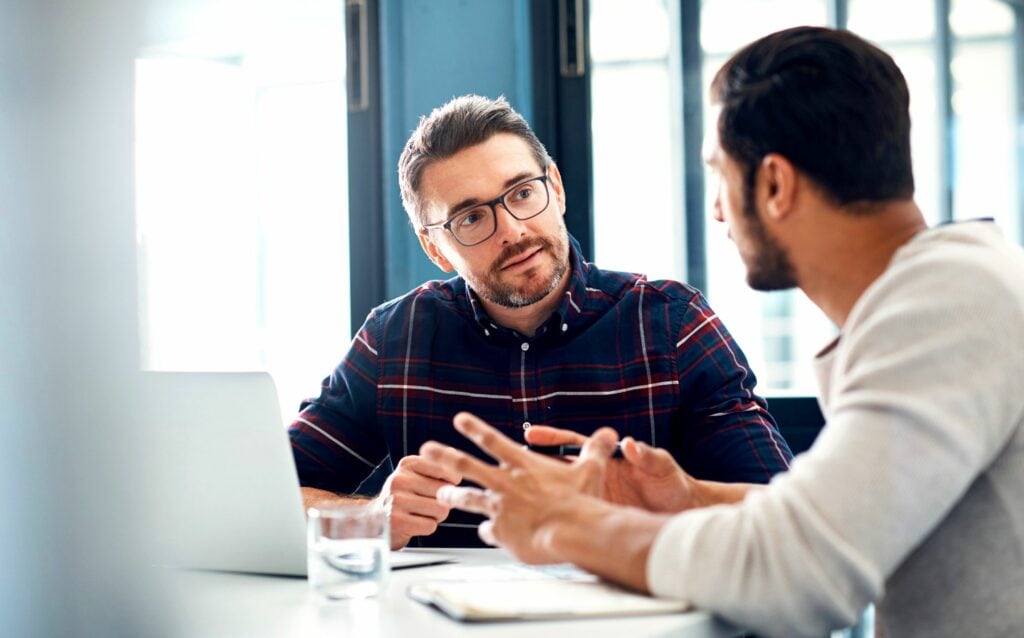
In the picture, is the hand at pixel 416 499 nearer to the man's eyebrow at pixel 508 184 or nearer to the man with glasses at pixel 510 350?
the man with glasses at pixel 510 350

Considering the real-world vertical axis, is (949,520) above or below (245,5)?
below

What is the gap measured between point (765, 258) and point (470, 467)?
1.31 feet

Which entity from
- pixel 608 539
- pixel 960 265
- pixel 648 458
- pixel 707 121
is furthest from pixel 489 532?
pixel 707 121

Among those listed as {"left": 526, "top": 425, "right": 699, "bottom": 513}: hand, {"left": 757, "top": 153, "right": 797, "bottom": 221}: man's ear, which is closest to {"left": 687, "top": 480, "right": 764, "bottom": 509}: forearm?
{"left": 526, "top": 425, "right": 699, "bottom": 513}: hand

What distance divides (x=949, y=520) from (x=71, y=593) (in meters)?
0.75

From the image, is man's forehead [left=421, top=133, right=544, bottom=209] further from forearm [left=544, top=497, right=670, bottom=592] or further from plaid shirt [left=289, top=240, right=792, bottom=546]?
forearm [left=544, top=497, right=670, bottom=592]

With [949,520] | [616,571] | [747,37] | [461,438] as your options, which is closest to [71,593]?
[616,571]

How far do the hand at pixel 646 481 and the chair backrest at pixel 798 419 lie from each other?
1122 mm

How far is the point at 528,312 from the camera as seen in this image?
6.11 ft

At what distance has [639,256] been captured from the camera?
2547mm

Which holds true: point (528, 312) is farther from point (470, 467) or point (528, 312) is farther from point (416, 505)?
point (470, 467)

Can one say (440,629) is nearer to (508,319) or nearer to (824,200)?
(824,200)

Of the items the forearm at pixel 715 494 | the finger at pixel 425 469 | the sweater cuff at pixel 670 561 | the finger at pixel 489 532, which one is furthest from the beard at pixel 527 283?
the sweater cuff at pixel 670 561

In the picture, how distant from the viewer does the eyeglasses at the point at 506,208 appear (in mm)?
1841
